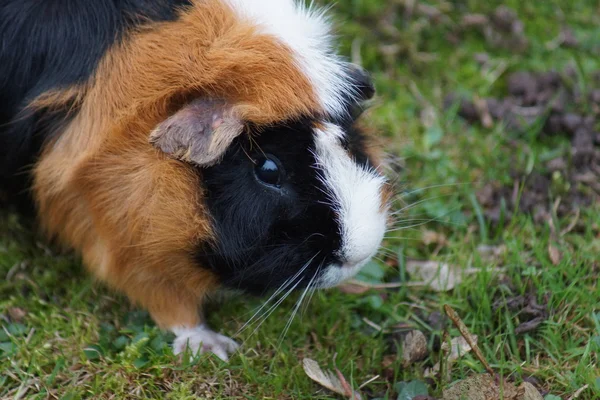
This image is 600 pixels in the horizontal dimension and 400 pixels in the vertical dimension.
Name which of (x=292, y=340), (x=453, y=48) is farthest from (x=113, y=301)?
(x=453, y=48)

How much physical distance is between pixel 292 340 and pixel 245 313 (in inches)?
6.7

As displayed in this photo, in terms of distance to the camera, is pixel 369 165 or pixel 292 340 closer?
pixel 369 165

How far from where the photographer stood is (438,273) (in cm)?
241

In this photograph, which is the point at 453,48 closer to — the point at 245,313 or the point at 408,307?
the point at 408,307

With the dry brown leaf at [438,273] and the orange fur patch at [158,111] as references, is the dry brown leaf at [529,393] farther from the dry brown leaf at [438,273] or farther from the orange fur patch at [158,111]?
the orange fur patch at [158,111]

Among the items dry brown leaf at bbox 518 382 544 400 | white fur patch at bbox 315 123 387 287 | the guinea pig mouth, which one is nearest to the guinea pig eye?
white fur patch at bbox 315 123 387 287

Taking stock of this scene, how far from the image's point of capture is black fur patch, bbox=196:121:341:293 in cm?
189

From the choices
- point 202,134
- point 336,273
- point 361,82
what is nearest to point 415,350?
point 336,273

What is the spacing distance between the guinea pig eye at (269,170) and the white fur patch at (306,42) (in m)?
0.19

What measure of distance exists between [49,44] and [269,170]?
70 cm

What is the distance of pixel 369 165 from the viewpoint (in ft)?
6.86

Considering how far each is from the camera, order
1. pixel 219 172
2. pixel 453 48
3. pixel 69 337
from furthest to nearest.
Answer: pixel 453 48, pixel 69 337, pixel 219 172

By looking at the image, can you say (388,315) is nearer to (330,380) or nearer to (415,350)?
(415,350)

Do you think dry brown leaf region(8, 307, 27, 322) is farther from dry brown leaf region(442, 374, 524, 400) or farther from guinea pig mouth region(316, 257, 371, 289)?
dry brown leaf region(442, 374, 524, 400)
